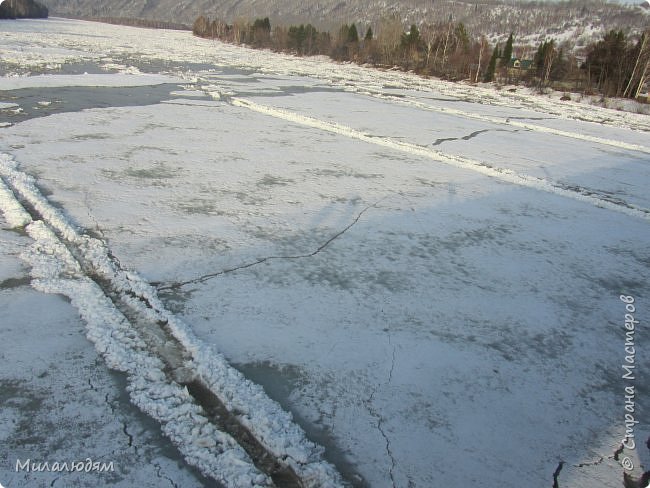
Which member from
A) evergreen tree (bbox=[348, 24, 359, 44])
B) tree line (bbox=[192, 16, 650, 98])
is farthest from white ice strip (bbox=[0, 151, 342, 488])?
evergreen tree (bbox=[348, 24, 359, 44])

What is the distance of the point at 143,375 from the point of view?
2631 mm

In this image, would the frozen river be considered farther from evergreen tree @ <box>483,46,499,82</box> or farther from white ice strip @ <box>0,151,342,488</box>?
evergreen tree @ <box>483,46,499,82</box>

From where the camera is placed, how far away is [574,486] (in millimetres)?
2205

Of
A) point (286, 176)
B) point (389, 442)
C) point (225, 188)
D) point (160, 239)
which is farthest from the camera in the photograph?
point (286, 176)

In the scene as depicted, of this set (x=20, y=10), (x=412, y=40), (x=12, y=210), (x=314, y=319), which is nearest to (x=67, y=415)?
(x=314, y=319)

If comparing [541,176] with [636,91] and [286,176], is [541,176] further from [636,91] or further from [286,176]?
[636,91]

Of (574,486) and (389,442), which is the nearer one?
(574,486)

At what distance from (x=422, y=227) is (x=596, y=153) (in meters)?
6.83

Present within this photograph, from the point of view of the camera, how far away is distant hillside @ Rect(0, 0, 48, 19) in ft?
184

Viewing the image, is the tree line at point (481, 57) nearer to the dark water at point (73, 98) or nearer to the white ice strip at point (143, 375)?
the dark water at point (73, 98)

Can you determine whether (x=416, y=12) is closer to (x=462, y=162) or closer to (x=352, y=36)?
(x=352, y=36)

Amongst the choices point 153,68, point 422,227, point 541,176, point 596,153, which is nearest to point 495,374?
point 422,227

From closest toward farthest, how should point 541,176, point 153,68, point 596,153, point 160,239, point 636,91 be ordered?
point 160,239 < point 541,176 < point 596,153 < point 153,68 < point 636,91

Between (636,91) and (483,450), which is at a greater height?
(636,91)
